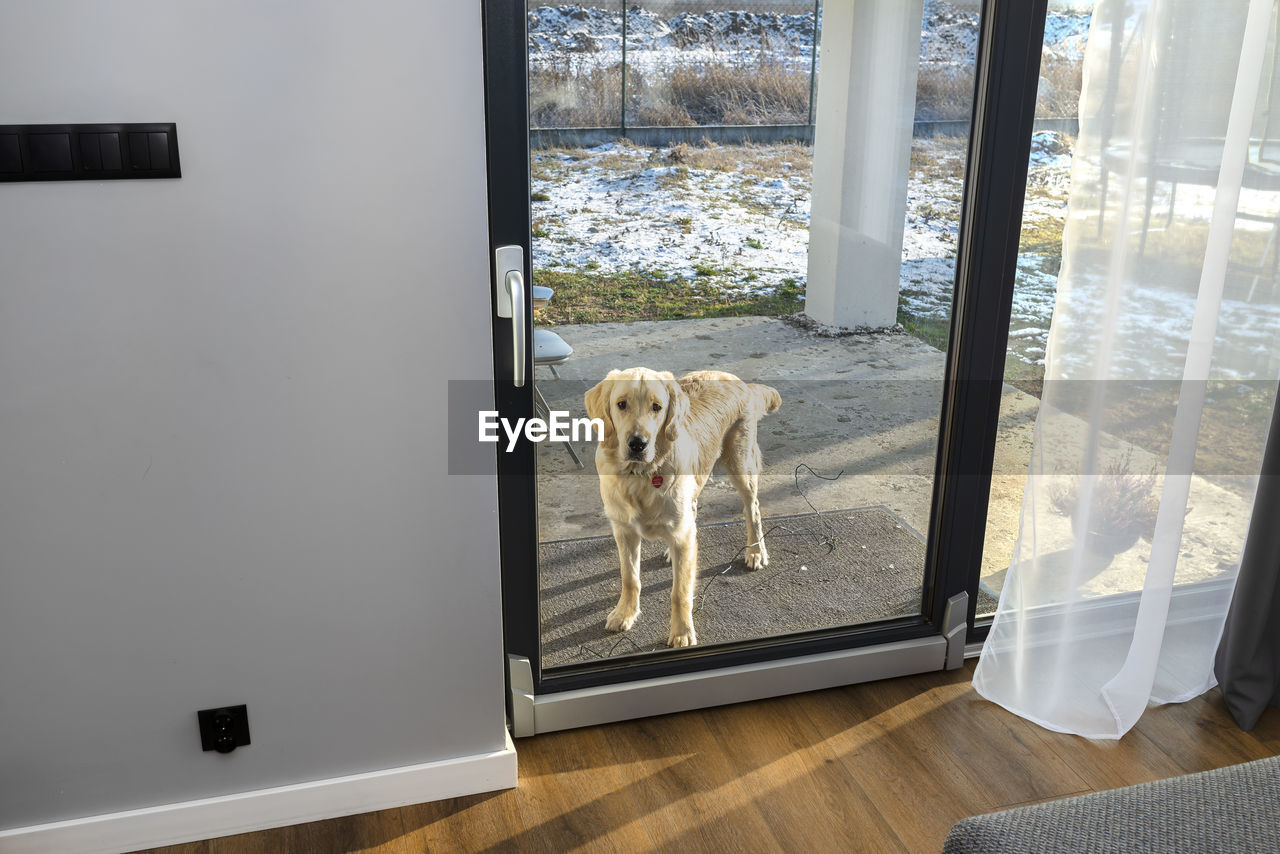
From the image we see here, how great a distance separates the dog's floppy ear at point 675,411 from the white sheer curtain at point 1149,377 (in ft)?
2.61

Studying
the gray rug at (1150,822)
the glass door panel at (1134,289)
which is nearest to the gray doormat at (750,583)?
the glass door panel at (1134,289)

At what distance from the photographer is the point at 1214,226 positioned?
2.09 m

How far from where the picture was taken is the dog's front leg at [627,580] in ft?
7.34

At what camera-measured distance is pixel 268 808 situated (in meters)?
2.02

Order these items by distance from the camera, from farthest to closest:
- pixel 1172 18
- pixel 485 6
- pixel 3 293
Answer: pixel 1172 18 < pixel 485 6 < pixel 3 293

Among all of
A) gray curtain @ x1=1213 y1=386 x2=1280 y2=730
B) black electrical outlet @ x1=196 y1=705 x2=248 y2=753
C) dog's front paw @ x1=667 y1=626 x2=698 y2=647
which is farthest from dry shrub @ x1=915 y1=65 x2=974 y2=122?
black electrical outlet @ x1=196 y1=705 x2=248 y2=753

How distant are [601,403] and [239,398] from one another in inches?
27.8

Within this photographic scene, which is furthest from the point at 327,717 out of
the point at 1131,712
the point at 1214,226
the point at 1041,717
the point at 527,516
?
the point at 1214,226

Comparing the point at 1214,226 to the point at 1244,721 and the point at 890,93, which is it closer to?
the point at 890,93

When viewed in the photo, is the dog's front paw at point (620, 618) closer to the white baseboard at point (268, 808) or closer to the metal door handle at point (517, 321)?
the white baseboard at point (268, 808)

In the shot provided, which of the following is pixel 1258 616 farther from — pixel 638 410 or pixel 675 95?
pixel 675 95

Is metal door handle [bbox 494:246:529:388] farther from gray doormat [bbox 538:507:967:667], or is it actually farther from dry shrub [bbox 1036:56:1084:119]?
dry shrub [bbox 1036:56:1084:119]

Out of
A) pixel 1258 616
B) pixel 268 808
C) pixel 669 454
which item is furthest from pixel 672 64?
pixel 1258 616

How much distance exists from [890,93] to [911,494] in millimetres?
924
